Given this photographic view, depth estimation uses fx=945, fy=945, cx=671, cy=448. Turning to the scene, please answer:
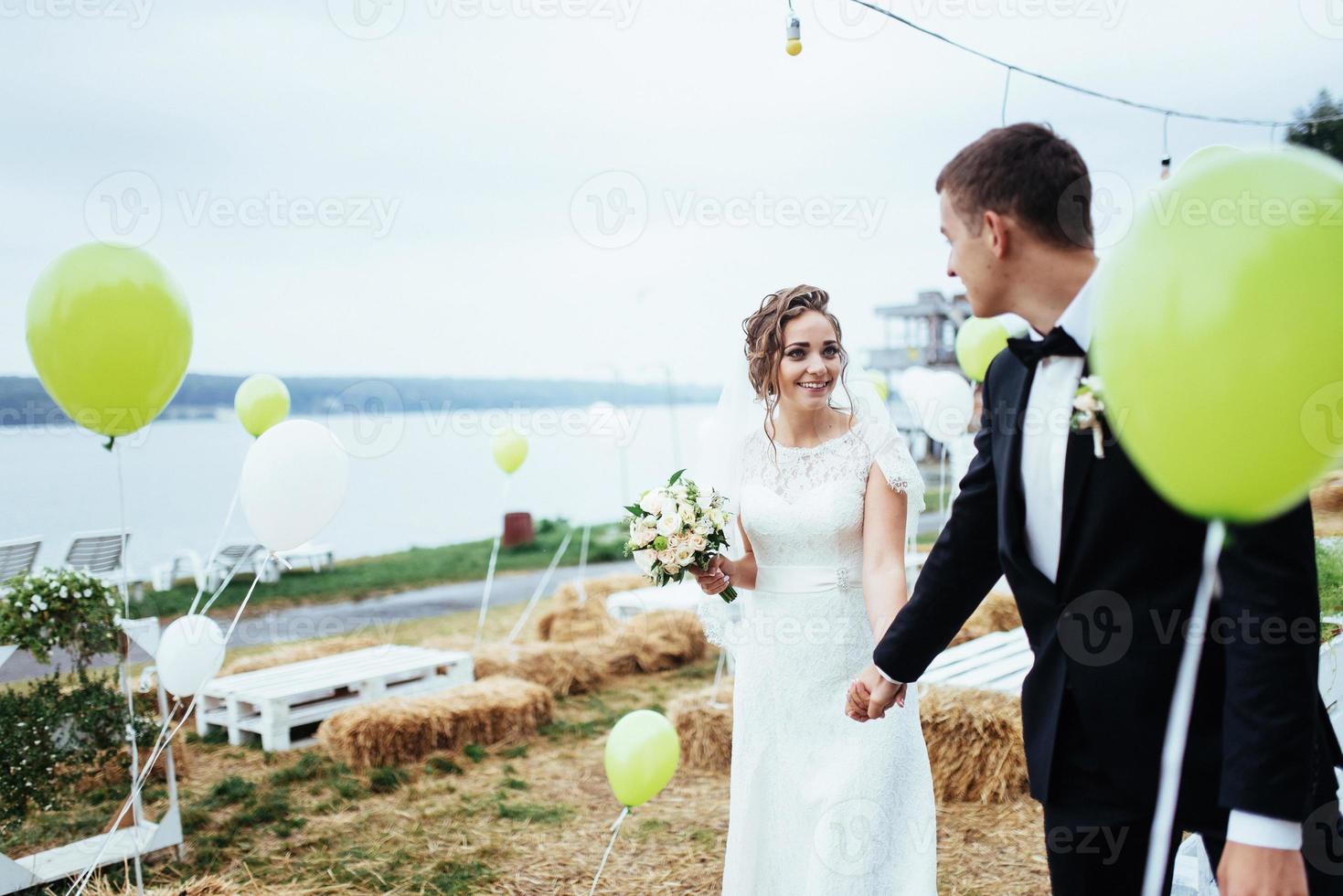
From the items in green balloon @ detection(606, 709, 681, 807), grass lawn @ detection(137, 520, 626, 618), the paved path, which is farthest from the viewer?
grass lawn @ detection(137, 520, 626, 618)

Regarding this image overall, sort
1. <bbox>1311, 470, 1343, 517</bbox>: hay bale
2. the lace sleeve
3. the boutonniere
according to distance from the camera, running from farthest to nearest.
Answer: <bbox>1311, 470, 1343, 517</bbox>: hay bale
the lace sleeve
the boutonniere

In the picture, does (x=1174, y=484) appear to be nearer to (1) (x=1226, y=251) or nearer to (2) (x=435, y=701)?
(1) (x=1226, y=251)

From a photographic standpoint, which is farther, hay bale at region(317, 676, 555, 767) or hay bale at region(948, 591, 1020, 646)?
hay bale at region(948, 591, 1020, 646)

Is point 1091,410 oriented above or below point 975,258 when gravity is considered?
below

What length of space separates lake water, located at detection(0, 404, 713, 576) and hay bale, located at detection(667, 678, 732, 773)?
1797 millimetres

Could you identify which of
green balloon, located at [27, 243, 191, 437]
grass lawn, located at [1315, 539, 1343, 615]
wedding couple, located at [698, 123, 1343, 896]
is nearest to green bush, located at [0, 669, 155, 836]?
green balloon, located at [27, 243, 191, 437]

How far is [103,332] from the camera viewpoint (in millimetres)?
3453

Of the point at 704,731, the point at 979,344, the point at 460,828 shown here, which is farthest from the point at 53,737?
the point at 979,344

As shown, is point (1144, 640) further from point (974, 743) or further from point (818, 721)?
point (974, 743)

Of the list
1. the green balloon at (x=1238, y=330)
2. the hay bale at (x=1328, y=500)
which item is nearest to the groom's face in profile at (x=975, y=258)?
the green balloon at (x=1238, y=330)

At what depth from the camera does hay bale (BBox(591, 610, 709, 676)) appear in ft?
28.5

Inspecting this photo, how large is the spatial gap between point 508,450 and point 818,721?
5.95m

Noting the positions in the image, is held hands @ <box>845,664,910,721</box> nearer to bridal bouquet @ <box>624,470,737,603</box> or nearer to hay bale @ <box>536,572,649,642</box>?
bridal bouquet @ <box>624,470,737,603</box>

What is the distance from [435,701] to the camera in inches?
261
